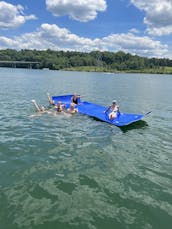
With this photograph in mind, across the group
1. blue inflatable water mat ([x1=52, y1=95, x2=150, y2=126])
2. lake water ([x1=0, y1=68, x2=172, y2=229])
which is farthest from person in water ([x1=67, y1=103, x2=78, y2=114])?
lake water ([x1=0, y1=68, x2=172, y2=229])

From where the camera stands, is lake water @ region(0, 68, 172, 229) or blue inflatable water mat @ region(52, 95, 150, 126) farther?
blue inflatable water mat @ region(52, 95, 150, 126)

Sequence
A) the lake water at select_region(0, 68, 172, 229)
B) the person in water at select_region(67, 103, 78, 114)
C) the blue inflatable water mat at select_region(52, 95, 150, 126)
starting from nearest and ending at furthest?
the lake water at select_region(0, 68, 172, 229), the blue inflatable water mat at select_region(52, 95, 150, 126), the person in water at select_region(67, 103, 78, 114)

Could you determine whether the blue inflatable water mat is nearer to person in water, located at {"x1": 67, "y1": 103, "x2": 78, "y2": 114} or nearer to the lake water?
person in water, located at {"x1": 67, "y1": 103, "x2": 78, "y2": 114}

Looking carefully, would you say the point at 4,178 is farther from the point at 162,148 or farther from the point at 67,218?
the point at 162,148

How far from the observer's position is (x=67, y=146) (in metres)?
11.8

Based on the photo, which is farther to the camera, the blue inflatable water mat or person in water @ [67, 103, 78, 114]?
person in water @ [67, 103, 78, 114]

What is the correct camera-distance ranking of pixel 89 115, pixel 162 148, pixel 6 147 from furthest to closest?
pixel 89 115
pixel 162 148
pixel 6 147

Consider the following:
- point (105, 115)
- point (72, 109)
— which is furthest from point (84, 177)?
point (72, 109)

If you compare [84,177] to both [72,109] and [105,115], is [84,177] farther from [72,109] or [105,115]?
[72,109]

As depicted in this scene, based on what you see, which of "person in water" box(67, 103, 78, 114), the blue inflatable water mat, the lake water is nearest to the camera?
the lake water

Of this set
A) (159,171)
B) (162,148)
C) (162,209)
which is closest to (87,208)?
(162,209)

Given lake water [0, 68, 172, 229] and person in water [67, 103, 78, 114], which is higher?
person in water [67, 103, 78, 114]

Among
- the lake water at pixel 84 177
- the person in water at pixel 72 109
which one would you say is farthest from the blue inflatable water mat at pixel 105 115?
the lake water at pixel 84 177

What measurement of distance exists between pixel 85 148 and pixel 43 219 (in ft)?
17.7
